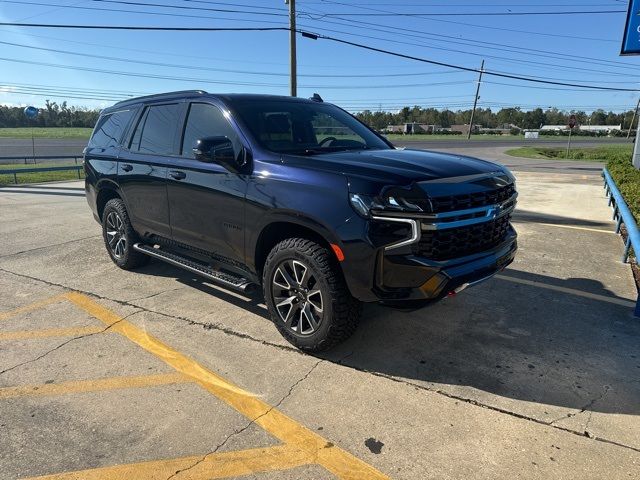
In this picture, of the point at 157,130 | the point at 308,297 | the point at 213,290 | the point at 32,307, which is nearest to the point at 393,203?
the point at 308,297

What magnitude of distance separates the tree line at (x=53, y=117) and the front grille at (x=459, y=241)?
349 ft

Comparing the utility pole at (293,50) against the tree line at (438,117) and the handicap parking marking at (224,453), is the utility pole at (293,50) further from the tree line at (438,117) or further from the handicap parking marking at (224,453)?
the tree line at (438,117)

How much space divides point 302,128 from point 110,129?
2.79 metres

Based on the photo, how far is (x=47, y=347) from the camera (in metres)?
3.83

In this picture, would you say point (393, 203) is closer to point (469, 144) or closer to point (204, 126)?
point (204, 126)

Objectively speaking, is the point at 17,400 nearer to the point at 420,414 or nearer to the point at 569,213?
the point at 420,414

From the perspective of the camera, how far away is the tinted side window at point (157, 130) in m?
4.62

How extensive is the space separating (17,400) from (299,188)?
2.34 m

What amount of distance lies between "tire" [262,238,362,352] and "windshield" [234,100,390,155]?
0.90 meters

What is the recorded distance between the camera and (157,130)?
4836 millimetres

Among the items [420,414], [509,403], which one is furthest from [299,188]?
[509,403]

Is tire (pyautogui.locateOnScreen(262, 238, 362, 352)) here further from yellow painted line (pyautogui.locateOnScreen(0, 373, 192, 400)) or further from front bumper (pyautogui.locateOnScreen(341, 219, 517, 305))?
yellow painted line (pyautogui.locateOnScreen(0, 373, 192, 400))

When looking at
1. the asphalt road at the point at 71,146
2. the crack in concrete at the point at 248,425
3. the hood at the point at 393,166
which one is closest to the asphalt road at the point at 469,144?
the asphalt road at the point at 71,146

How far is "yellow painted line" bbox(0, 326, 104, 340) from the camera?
13.2ft
